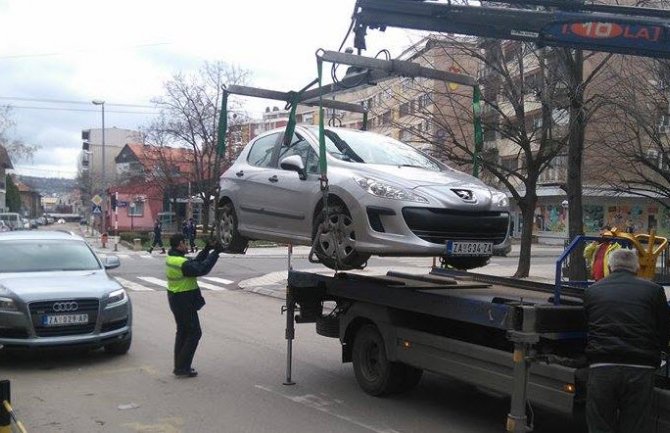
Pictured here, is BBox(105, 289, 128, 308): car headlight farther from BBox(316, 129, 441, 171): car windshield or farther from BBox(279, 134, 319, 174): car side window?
BBox(316, 129, 441, 171): car windshield

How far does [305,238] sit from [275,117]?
4746 inches

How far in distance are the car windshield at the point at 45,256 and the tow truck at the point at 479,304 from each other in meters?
3.23

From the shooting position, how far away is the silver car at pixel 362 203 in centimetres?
627

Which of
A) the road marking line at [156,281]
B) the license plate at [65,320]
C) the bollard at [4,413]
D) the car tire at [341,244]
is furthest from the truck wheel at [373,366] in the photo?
the road marking line at [156,281]

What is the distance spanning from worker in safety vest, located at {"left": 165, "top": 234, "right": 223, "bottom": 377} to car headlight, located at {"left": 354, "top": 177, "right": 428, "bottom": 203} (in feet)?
7.18

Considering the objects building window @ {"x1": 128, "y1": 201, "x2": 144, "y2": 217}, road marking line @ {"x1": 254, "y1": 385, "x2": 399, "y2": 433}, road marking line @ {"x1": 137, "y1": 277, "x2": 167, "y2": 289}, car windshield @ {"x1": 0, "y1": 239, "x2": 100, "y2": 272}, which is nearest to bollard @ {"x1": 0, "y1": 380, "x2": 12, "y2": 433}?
road marking line @ {"x1": 254, "y1": 385, "x2": 399, "y2": 433}

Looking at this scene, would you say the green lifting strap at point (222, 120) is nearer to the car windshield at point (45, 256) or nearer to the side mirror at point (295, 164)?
the side mirror at point (295, 164)

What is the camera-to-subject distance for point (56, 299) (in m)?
7.73

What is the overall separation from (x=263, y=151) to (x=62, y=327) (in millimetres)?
3110

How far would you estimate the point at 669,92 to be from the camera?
16062 mm

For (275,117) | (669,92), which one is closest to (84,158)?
(275,117)

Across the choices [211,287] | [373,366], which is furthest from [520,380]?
[211,287]

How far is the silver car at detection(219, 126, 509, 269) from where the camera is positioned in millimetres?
6270

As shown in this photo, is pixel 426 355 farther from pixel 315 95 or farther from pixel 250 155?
pixel 250 155
